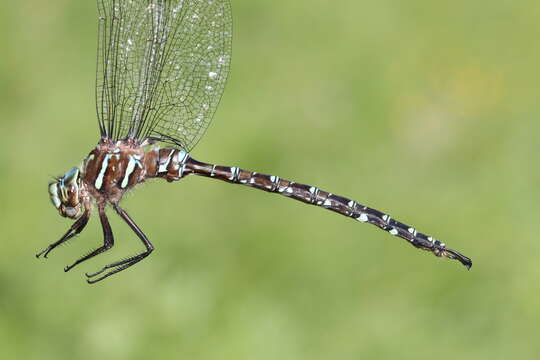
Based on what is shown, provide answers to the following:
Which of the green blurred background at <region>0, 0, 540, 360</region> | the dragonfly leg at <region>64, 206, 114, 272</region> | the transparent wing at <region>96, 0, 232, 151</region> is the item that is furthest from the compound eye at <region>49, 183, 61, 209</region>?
the green blurred background at <region>0, 0, 540, 360</region>

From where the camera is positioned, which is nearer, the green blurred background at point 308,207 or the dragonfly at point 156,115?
the dragonfly at point 156,115

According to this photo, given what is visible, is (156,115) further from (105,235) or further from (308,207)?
(308,207)

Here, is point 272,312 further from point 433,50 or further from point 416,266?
point 433,50

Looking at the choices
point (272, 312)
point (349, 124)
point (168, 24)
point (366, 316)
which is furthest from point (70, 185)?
point (349, 124)

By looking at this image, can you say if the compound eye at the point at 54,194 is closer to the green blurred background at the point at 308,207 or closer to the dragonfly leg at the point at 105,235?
the dragonfly leg at the point at 105,235

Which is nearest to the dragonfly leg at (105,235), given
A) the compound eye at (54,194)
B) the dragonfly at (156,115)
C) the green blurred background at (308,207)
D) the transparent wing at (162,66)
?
the dragonfly at (156,115)

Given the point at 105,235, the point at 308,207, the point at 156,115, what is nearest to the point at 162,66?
the point at 156,115

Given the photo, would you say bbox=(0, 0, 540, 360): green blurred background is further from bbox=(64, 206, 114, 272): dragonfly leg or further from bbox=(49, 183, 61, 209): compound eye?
bbox=(49, 183, 61, 209): compound eye
